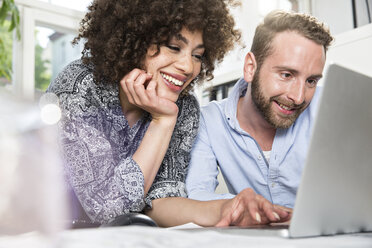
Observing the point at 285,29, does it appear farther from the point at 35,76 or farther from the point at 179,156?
the point at 35,76

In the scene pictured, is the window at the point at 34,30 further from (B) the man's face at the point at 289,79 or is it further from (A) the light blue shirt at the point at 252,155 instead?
(B) the man's face at the point at 289,79

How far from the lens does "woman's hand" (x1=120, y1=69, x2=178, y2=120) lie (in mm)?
1115

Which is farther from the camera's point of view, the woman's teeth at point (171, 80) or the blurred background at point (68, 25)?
the blurred background at point (68, 25)

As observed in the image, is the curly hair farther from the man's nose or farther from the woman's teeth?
the man's nose

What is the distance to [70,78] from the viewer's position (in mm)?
1118

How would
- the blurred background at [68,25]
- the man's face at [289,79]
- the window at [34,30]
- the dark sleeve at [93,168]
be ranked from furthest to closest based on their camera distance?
the window at [34,30] → the blurred background at [68,25] → the man's face at [289,79] → the dark sleeve at [93,168]

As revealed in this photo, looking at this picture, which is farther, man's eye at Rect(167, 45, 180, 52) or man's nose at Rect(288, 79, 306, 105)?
man's nose at Rect(288, 79, 306, 105)

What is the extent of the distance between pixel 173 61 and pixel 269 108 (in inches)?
18.2

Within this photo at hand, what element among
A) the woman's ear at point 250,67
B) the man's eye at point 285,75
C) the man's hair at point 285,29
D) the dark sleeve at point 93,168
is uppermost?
the man's hair at point 285,29

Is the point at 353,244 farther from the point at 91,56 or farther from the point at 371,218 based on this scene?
the point at 91,56

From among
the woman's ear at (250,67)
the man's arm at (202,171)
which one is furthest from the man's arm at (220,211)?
the woman's ear at (250,67)

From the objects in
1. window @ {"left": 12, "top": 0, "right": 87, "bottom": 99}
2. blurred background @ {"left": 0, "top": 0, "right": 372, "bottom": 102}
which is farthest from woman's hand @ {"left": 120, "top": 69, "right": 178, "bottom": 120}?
window @ {"left": 12, "top": 0, "right": 87, "bottom": 99}

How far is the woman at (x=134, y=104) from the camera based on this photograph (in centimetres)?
104

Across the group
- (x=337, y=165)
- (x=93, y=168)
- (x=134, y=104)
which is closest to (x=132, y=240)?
(x=337, y=165)
